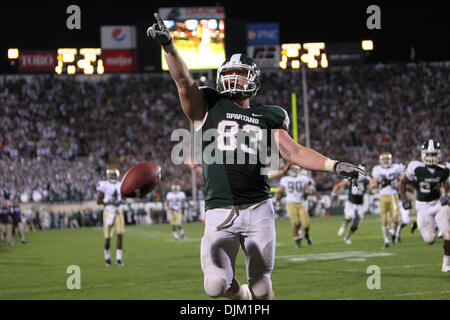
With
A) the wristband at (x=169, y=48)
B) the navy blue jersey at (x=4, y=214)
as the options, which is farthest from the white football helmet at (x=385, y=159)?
the wristband at (x=169, y=48)

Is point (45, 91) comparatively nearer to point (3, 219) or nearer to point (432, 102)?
point (3, 219)

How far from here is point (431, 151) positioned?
968 centimetres

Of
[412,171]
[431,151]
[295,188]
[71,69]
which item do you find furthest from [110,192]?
[71,69]

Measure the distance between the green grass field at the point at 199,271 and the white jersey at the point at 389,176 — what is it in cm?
118

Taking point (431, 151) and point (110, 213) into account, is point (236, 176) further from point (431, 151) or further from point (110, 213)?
point (110, 213)

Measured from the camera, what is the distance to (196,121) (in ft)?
14.6

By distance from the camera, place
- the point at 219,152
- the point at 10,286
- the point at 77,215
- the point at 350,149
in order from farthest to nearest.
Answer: the point at 350,149
the point at 77,215
the point at 10,286
the point at 219,152

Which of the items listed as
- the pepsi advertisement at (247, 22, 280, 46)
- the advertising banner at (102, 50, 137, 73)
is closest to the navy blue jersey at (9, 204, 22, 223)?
the advertising banner at (102, 50, 137, 73)

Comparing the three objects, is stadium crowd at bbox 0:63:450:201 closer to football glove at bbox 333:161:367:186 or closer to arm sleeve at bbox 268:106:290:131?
arm sleeve at bbox 268:106:290:131

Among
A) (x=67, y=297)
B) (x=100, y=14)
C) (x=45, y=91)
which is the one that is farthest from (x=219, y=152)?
(x=100, y=14)

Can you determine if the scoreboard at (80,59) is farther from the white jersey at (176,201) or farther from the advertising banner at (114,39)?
the advertising banner at (114,39)

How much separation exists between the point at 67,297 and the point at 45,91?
2663 cm

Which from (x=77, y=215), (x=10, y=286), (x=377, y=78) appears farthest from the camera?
(x=377, y=78)

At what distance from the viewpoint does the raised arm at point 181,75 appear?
12.8ft
